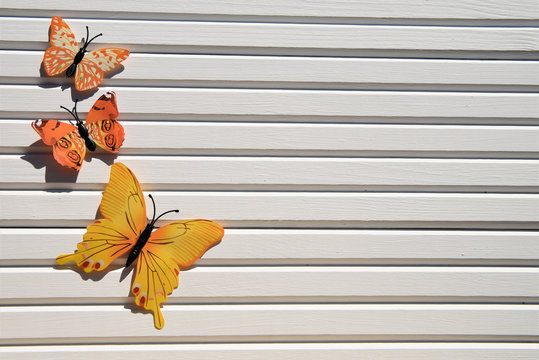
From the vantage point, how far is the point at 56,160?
5.42 ft

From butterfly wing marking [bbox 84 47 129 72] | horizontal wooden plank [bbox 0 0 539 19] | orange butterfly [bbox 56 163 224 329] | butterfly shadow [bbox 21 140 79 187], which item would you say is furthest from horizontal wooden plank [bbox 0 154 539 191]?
horizontal wooden plank [bbox 0 0 539 19]

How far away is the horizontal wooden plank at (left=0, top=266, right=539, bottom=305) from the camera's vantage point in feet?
5.48

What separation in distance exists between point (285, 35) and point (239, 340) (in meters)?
1.41

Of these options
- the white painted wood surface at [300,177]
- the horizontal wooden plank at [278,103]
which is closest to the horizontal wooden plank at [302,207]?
the white painted wood surface at [300,177]

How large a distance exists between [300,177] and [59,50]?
1203 mm

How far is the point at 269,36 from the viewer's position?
1.81 m

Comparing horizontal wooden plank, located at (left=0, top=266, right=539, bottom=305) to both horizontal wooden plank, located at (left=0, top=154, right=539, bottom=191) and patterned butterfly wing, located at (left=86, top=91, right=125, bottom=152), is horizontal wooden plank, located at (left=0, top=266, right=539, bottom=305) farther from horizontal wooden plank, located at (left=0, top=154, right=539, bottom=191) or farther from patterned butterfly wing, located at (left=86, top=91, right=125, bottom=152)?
patterned butterfly wing, located at (left=86, top=91, right=125, bottom=152)

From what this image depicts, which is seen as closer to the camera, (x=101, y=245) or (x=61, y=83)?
(x=101, y=245)

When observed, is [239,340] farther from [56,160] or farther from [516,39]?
[516,39]

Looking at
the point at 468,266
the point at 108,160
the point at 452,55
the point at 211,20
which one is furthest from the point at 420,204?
the point at 108,160

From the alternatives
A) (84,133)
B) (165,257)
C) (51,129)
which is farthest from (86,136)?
(165,257)

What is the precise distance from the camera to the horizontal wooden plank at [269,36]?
1.77 m

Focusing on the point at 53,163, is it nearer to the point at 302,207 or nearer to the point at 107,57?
the point at 107,57

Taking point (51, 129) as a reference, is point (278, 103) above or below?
above
